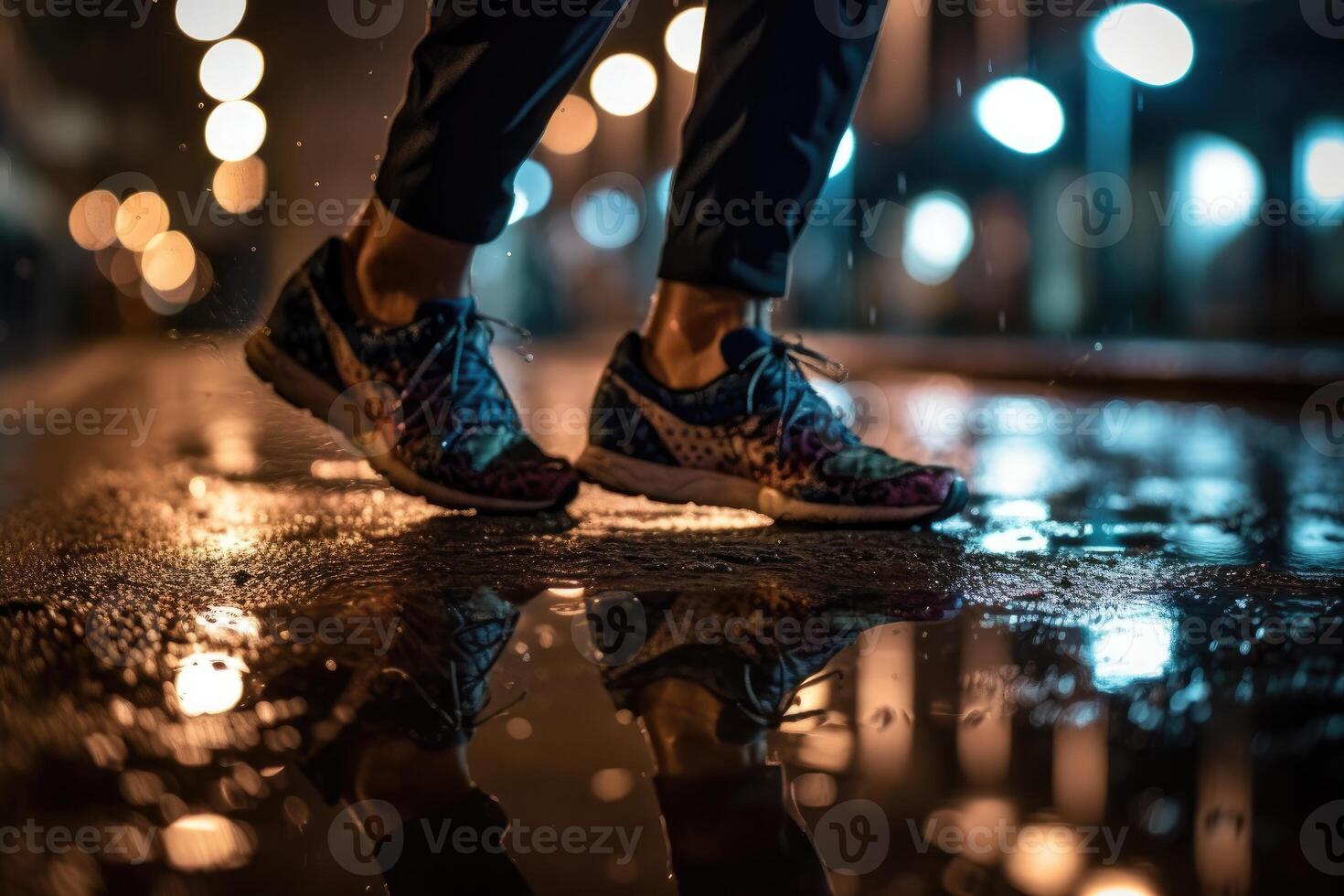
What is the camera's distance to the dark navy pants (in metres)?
2.03

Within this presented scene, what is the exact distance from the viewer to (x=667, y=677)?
118 centimetres

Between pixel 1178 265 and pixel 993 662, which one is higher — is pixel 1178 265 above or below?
above

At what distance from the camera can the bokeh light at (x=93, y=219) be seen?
25.4m

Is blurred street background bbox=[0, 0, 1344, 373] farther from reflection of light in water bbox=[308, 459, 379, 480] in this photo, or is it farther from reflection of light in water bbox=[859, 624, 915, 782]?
reflection of light in water bbox=[859, 624, 915, 782]

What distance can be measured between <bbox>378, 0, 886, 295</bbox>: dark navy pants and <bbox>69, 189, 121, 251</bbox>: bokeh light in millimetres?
24811

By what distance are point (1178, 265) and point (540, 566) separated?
54.1ft

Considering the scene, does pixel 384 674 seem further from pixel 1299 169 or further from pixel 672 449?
pixel 1299 169

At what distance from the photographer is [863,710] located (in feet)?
3.54

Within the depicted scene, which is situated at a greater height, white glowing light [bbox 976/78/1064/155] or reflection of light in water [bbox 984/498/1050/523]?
white glowing light [bbox 976/78/1064/155]

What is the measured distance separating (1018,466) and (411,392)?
74.5 inches

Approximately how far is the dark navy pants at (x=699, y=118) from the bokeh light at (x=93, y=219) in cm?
2481

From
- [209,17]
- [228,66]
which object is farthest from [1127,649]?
[209,17]

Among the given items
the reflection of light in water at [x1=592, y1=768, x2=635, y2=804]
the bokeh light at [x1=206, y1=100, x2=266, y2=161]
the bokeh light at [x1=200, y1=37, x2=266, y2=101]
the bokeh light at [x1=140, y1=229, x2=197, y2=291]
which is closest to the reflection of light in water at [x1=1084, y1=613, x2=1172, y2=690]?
the reflection of light in water at [x1=592, y1=768, x2=635, y2=804]

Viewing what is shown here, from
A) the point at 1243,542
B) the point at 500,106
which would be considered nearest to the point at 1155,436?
the point at 1243,542
